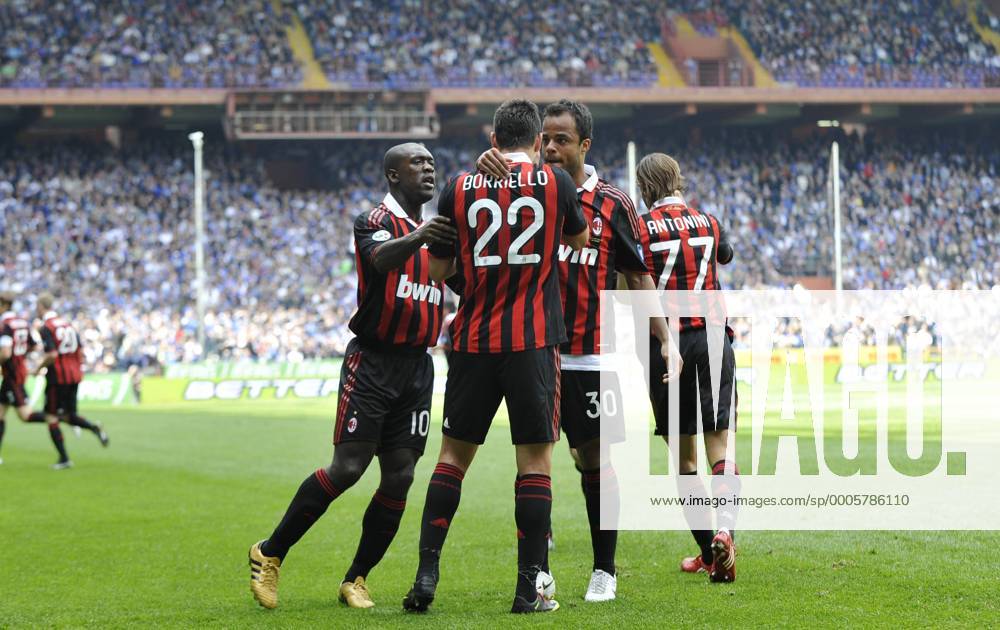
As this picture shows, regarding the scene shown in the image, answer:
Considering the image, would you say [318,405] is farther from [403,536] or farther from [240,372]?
[403,536]

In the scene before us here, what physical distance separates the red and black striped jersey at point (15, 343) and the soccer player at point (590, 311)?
11304 millimetres

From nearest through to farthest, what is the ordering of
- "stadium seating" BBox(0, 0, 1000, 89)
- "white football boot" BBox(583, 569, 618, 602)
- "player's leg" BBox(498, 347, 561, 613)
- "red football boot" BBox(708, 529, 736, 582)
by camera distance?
"player's leg" BBox(498, 347, 561, 613) < "white football boot" BBox(583, 569, 618, 602) < "red football boot" BBox(708, 529, 736, 582) < "stadium seating" BBox(0, 0, 1000, 89)

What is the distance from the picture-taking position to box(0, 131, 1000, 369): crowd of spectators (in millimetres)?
36406

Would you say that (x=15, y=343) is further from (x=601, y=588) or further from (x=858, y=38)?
(x=858, y=38)

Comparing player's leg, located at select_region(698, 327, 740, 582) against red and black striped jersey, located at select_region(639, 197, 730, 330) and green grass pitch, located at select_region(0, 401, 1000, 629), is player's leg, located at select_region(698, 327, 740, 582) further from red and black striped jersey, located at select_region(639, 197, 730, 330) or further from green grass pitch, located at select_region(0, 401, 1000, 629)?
green grass pitch, located at select_region(0, 401, 1000, 629)

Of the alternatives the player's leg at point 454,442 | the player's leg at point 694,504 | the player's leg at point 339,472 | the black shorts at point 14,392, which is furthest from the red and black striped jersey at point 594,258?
the black shorts at point 14,392

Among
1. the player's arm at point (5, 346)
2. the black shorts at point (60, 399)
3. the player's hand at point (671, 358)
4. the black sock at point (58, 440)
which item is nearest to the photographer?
the player's hand at point (671, 358)

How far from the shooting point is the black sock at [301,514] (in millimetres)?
6348

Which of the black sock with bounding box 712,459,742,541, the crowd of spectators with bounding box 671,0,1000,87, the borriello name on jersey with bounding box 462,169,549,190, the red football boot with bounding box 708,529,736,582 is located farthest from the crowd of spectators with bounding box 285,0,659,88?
the borriello name on jersey with bounding box 462,169,549,190

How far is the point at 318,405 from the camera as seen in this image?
92.8 ft

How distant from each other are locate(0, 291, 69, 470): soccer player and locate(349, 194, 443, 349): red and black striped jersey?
1018 centimetres

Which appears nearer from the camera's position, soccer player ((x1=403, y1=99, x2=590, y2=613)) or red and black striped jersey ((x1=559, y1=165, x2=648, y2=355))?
soccer player ((x1=403, y1=99, x2=590, y2=613))

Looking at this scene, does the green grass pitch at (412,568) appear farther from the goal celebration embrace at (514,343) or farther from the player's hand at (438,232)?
the player's hand at (438,232)

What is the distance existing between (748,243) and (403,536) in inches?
1345
